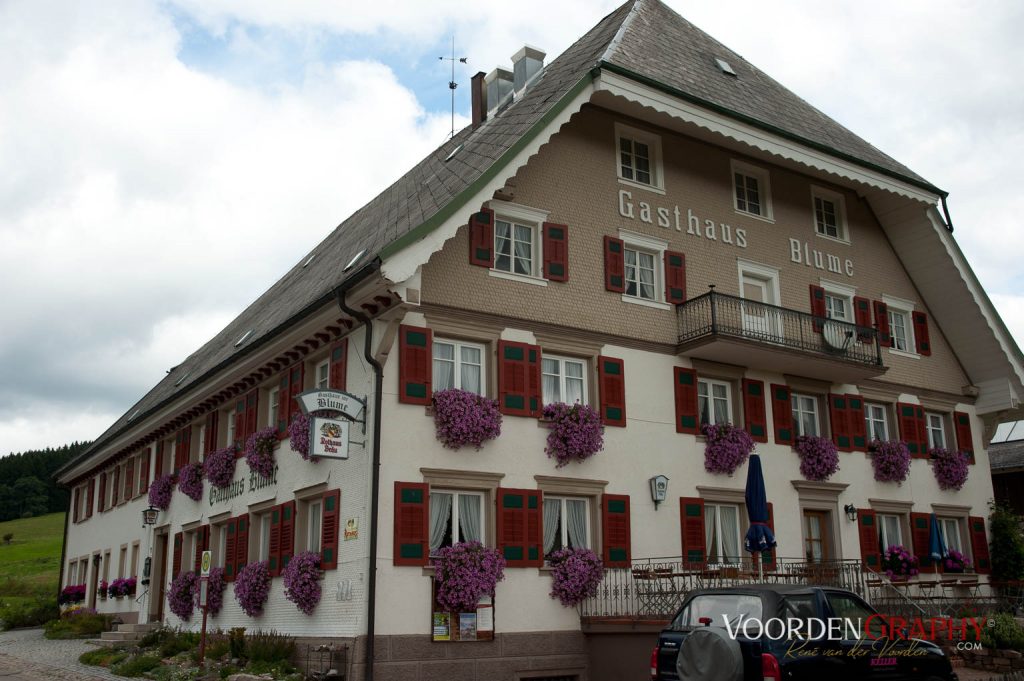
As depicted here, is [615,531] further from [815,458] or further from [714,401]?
[815,458]

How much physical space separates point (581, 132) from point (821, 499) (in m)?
Result: 9.49

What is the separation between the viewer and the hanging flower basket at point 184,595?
22.8 m

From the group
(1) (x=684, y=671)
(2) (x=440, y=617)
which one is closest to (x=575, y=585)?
(2) (x=440, y=617)

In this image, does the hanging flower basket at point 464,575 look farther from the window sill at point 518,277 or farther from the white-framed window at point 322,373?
the window sill at point 518,277

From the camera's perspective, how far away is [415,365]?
1712 cm

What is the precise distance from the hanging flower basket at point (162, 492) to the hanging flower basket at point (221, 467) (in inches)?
155

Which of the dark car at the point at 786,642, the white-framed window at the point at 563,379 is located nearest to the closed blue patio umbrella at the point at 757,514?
the white-framed window at the point at 563,379

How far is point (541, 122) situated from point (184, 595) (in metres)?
13.6

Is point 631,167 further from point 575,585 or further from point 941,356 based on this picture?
point 941,356

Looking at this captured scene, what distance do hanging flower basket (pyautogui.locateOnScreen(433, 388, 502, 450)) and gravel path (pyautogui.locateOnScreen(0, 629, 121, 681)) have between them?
755cm

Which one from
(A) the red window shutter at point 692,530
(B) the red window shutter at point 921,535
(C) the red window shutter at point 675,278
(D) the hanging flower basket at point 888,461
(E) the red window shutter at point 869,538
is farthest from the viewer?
(B) the red window shutter at point 921,535

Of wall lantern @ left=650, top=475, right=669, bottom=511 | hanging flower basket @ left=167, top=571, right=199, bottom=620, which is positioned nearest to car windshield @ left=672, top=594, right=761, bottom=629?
wall lantern @ left=650, top=475, right=669, bottom=511

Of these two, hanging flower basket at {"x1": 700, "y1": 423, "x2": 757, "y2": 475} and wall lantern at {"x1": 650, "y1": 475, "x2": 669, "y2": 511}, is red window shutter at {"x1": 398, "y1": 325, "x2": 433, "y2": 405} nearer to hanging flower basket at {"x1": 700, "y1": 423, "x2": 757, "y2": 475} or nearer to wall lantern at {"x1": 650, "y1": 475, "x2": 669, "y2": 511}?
wall lantern at {"x1": 650, "y1": 475, "x2": 669, "y2": 511}

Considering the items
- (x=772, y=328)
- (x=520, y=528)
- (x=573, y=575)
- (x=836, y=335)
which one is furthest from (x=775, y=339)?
(x=520, y=528)
